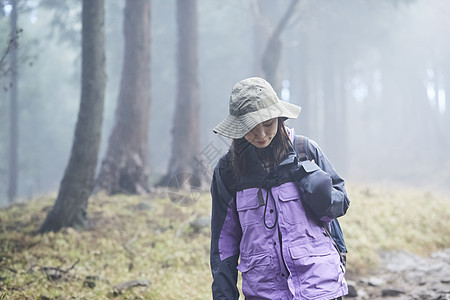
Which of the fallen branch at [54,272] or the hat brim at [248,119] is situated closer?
the hat brim at [248,119]

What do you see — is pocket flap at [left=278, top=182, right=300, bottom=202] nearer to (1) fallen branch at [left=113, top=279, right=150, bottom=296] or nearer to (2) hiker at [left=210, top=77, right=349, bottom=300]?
(2) hiker at [left=210, top=77, right=349, bottom=300]

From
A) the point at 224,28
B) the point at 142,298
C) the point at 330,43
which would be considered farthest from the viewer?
the point at 224,28

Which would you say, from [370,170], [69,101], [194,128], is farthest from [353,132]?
[194,128]

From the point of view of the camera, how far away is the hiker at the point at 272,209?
2500mm

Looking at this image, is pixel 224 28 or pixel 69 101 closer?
pixel 224 28

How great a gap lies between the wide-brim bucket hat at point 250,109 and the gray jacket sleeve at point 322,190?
353 mm

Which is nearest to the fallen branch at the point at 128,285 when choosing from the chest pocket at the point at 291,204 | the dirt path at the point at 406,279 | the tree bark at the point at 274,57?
the dirt path at the point at 406,279

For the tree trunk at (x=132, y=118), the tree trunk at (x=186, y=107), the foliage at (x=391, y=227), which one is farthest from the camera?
the tree trunk at (x=186, y=107)

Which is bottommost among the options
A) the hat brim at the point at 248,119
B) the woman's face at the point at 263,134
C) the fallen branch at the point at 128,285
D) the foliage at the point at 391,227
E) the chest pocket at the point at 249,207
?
the foliage at the point at 391,227

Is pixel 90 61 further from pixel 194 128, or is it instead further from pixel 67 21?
pixel 67 21

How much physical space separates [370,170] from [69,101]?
32721mm

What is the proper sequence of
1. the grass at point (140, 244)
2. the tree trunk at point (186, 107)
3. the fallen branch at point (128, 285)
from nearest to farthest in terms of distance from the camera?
1. the fallen branch at point (128, 285)
2. the grass at point (140, 244)
3. the tree trunk at point (186, 107)

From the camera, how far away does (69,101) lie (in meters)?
47.2

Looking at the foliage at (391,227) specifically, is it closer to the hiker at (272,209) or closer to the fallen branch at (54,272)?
the fallen branch at (54,272)
